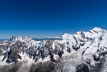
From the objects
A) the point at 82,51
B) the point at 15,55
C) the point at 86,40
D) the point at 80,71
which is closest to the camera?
the point at 80,71

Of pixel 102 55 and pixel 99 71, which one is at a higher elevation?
pixel 102 55

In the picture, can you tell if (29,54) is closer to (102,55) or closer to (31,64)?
(31,64)

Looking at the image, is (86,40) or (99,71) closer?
(99,71)

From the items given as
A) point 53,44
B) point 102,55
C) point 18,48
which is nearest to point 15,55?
point 18,48

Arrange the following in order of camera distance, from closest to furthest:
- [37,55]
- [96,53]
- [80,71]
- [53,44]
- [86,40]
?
[80,71], [96,53], [86,40], [53,44], [37,55]

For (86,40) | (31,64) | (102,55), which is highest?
(86,40)

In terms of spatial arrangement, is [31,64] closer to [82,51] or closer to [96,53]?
[82,51]

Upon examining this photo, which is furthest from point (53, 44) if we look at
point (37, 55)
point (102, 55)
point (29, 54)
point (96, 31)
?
point (102, 55)
